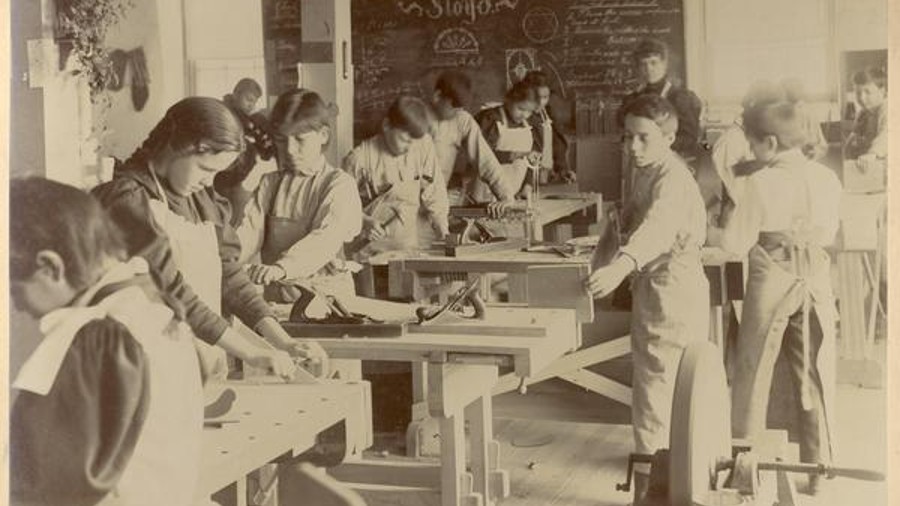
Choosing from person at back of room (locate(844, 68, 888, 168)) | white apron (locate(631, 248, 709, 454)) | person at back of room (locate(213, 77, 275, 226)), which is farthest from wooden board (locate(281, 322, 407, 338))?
person at back of room (locate(844, 68, 888, 168))

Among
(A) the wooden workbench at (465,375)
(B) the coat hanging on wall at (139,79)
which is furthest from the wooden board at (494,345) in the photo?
(B) the coat hanging on wall at (139,79)

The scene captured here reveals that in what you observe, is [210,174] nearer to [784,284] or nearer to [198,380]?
[198,380]

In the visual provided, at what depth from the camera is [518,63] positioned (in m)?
3.01

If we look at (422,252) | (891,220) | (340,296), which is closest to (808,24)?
(891,220)

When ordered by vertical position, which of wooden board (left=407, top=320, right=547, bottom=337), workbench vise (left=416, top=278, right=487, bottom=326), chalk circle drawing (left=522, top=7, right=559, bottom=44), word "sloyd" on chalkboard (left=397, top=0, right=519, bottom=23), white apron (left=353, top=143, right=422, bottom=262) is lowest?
wooden board (left=407, top=320, right=547, bottom=337)

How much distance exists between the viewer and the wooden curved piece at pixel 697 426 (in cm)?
269

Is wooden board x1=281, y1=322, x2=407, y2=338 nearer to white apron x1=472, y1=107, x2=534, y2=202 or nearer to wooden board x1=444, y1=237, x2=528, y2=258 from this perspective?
wooden board x1=444, y1=237, x2=528, y2=258

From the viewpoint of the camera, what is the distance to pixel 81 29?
3055 mm

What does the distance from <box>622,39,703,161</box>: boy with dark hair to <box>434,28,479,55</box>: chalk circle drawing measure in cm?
34

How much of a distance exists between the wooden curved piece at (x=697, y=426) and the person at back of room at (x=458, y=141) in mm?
549

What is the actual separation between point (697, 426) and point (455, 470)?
1.83 ft

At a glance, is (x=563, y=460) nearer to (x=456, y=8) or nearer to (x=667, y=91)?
(x=667, y=91)

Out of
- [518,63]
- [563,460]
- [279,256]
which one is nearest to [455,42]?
[518,63]

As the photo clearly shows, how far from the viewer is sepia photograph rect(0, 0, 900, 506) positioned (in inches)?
115
